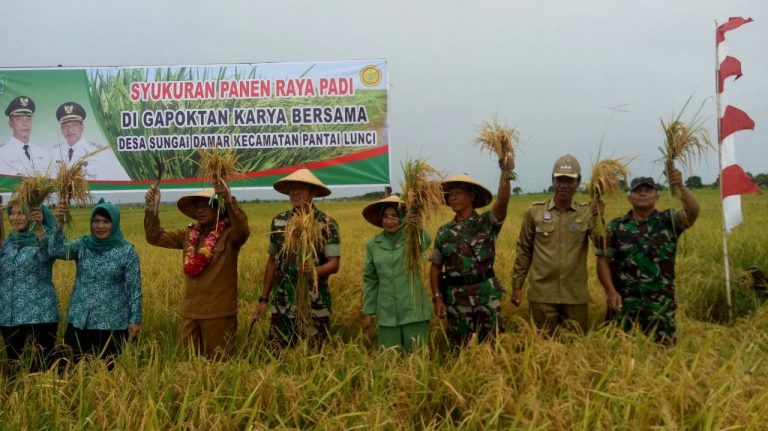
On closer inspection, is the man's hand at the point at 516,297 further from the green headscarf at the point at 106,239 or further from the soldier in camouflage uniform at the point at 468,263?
the green headscarf at the point at 106,239

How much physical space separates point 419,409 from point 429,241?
1.25 m

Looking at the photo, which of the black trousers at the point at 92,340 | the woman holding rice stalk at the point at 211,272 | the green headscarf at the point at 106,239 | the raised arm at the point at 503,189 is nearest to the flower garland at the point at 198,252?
the woman holding rice stalk at the point at 211,272

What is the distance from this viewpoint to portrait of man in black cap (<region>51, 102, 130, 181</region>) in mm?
4965

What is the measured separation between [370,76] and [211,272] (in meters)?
2.60

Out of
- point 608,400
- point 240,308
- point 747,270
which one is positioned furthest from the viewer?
point 747,270

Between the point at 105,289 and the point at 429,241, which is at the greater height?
the point at 429,241

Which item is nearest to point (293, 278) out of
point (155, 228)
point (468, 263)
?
point (155, 228)

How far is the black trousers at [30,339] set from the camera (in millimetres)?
3324

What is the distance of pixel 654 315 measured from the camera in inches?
130

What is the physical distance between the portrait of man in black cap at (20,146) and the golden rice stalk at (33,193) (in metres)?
1.59

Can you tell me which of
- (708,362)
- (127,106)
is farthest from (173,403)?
(127,106)

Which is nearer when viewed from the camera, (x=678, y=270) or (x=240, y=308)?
(x=240, y=308)

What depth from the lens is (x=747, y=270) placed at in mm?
5562

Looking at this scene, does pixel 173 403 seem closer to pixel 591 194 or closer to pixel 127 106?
pixel 591 194
